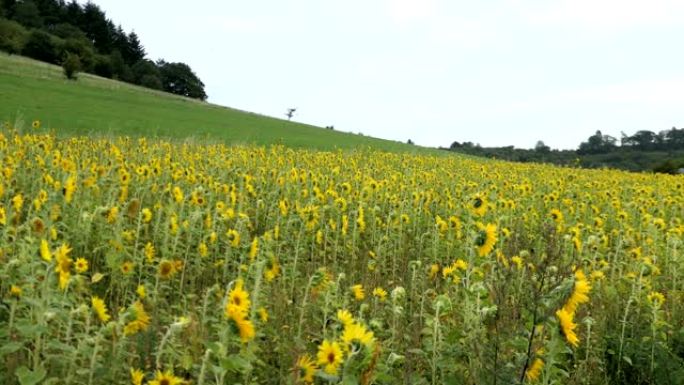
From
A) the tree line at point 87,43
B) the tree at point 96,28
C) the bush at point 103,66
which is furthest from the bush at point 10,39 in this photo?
the tree at point 96,28

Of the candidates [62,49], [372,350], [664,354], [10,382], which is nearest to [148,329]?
[10,382]

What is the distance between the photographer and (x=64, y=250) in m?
2.42

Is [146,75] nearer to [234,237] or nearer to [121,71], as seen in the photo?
[121,71]

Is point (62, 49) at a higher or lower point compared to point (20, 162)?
higher

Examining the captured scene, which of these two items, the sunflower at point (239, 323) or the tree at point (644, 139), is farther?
the tree at point (644, 139)

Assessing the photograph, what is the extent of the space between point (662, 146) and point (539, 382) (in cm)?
4978

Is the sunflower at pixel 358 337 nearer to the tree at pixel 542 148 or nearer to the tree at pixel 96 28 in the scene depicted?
the tree at pixel 542 148

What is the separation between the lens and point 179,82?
7906 centimetres

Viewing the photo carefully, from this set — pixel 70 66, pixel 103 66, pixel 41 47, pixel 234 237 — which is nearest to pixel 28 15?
pixel 103 66

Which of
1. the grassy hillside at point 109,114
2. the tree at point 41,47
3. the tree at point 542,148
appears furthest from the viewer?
the tree at point 41,47

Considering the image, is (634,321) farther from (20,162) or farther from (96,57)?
(96,57)

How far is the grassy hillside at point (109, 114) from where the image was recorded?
21484 millimetres

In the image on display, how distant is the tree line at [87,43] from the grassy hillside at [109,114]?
1535 centimetres

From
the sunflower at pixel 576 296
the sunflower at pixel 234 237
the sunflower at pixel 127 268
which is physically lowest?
the sunflower at pixel 127 268
